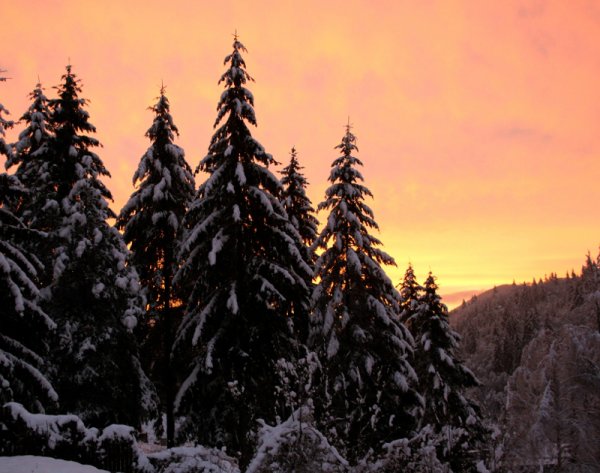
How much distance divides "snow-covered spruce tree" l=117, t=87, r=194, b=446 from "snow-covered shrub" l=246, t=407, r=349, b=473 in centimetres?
1211

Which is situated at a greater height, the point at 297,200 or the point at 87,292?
the point at 297,200

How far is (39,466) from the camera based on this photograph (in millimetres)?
9516

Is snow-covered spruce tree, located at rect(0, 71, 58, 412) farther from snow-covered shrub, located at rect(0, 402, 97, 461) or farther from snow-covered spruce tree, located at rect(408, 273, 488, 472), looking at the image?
snow-covered spruce tree, located at rect(408, 273, 488, 472)

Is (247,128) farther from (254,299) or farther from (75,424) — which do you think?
(75,424)

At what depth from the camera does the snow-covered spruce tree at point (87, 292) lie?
51.5 feet

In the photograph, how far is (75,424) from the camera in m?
10.5

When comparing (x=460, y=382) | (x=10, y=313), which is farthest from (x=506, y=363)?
(x=10, y=313)

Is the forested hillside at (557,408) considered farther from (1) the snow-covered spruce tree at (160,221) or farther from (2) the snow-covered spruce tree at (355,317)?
(1) the snow-covered spruce tree at (160,221)

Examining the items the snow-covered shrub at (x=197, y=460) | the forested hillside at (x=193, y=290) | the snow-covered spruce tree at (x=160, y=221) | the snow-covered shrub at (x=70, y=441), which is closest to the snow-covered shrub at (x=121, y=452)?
the snow-covered shrub at (x=70, y=441)

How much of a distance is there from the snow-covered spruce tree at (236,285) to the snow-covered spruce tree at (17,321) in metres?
4.01

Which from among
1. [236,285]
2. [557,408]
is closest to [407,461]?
[236,285]

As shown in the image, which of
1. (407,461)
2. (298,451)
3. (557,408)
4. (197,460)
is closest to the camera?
(298,451)

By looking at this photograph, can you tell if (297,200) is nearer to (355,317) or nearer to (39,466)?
(355,317)

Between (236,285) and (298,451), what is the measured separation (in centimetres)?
789
